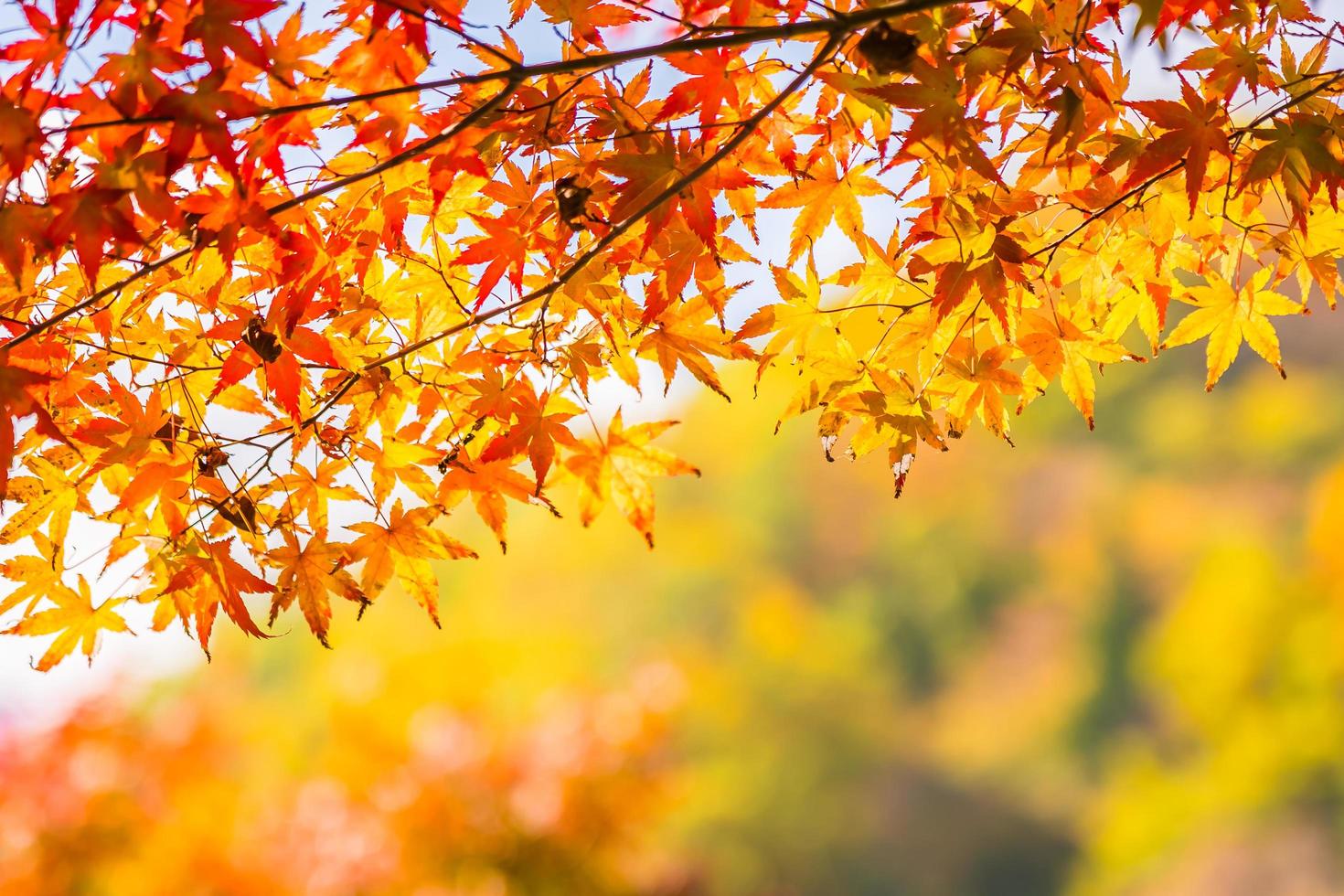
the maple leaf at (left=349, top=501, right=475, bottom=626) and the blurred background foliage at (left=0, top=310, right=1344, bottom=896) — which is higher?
the blurred background foliage at (left=0, top=310, right=1344, bottom=896)

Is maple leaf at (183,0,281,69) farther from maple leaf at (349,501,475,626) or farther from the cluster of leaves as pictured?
maple leaf at (349,501,475,626)

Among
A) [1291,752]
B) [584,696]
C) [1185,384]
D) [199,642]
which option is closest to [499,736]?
[584,696]

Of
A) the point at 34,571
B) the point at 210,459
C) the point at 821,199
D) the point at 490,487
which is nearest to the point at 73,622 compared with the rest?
the point at 34,571

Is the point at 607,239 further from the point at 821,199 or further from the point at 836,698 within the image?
the point at 836,698

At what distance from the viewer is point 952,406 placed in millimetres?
1251

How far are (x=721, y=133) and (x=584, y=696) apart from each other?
9603 millimetres

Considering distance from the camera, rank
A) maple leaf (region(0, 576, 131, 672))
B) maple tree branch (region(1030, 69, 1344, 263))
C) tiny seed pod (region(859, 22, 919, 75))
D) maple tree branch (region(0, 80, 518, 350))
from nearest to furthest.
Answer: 1. tiny seed pod (region(859, 22, 919, 75))
2. maple tree branch (region(0, 80, 518, 350))
3. maple tree branch (region(1030, 69, 1344, 263))
4. maple leaf (region(0, 576, 131, 672))

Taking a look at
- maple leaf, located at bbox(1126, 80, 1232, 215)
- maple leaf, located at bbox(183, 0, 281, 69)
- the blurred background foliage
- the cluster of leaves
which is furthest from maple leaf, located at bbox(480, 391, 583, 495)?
the blurred background foliage

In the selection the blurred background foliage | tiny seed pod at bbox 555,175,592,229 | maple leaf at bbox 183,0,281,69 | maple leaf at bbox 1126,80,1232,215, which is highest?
the blurred background foliage

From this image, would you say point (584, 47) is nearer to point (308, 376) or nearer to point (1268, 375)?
point (308, 376)

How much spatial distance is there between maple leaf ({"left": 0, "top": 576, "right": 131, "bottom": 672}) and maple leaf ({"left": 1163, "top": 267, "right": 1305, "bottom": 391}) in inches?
50.4

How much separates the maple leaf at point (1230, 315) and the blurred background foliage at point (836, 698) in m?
7.37

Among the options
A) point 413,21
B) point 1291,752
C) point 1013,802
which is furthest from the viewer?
point 1013,802

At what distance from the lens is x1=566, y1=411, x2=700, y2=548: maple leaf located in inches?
49.1
